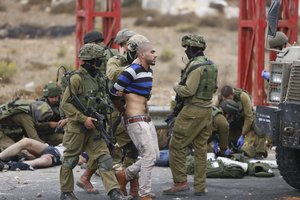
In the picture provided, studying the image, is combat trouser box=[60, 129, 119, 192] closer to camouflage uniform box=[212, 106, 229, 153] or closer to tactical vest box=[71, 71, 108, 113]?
tactical vest box=[71, 71, 108, 113]

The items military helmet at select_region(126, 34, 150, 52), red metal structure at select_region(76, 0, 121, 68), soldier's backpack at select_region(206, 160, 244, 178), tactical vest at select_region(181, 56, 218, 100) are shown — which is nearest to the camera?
military helmet at select_region(126, 34, 150, 52)

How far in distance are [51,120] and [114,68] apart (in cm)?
259

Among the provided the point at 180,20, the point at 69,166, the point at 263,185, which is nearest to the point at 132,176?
the point at 69,166

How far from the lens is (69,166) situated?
959 centimetres

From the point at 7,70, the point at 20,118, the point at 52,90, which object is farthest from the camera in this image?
the point at 7,70

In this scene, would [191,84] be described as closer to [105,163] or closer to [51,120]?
[105,163]

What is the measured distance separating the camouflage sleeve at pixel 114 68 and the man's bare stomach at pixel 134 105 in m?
0.42

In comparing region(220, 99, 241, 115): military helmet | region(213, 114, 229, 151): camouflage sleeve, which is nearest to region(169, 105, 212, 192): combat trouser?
region(213, 114, 229, 151): camouflage sleeve

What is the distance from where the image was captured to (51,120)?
41.7 ft

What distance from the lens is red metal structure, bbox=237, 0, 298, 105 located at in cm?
1505

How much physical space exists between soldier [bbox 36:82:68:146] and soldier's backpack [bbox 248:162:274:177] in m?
2.74

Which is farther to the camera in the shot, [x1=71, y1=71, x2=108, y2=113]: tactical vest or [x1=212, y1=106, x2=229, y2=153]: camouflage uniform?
[x1=212, y1=106, x2=229, y2=153]: camouflage uniform

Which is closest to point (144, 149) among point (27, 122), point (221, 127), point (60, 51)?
point (221, 127)

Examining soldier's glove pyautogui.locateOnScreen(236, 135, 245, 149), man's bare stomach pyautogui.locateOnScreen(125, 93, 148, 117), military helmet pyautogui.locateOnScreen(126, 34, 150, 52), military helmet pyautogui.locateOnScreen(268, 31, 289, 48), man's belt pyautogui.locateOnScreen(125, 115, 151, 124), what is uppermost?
military helmet pyautogui.locateOnScreen(126, 34, 150, 52)
